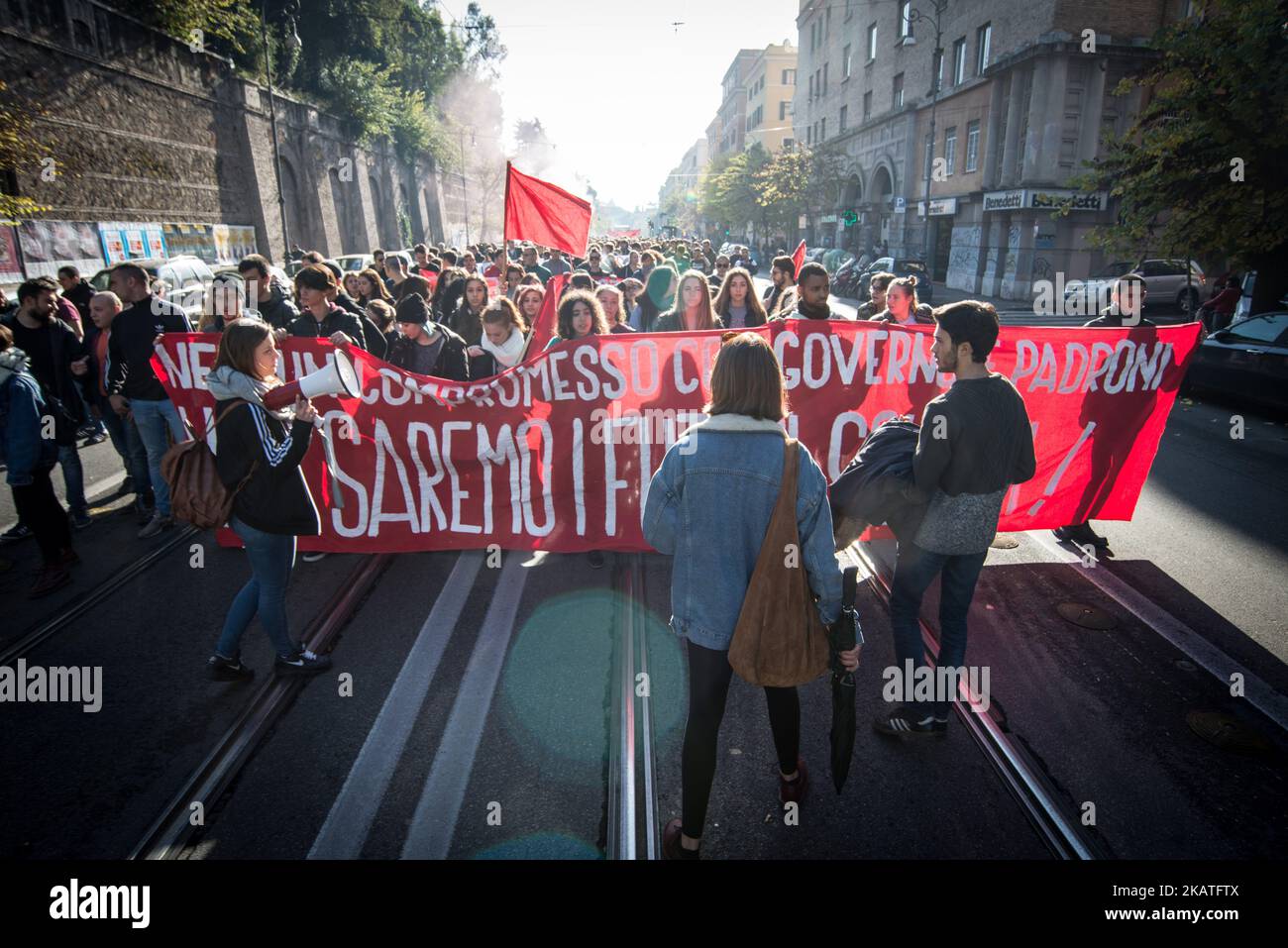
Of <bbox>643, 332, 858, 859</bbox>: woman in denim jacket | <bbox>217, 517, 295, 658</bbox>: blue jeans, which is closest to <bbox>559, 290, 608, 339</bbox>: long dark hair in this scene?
<bbox>217, 517, 295, 658</bbox>: blue jeans

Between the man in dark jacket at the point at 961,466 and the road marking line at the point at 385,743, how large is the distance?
2.50 m

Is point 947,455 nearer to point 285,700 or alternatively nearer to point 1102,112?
point 285,700

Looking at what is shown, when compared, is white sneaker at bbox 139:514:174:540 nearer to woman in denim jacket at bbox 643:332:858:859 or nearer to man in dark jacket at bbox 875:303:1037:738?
woman in denim jacket at bbox 643:332:858:859

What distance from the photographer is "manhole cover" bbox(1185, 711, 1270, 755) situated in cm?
334

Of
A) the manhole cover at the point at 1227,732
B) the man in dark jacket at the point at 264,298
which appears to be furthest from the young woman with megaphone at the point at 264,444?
the manhole cover at the point at 1227,732

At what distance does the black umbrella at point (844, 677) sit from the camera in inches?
102

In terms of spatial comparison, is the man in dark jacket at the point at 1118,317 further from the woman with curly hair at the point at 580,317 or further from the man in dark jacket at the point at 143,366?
the man in dark jacket at the point at 143,366

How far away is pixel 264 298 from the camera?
6.41m

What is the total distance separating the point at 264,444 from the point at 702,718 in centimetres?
251

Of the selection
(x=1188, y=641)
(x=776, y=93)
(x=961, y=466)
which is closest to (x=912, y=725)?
(x=961, y=466)

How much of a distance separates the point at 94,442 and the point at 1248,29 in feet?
55.6

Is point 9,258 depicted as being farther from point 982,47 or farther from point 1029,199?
point 982,47

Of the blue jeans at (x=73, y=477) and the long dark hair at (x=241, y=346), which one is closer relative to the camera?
the long dark hair at (x=241, y=346)

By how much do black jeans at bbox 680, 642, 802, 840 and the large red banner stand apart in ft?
8.14
